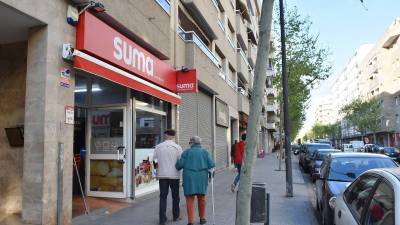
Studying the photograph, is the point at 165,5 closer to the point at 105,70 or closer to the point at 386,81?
the point at 105,70

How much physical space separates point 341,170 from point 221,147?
1484cm

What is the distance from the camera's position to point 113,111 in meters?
11.4

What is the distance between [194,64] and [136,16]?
219 inches

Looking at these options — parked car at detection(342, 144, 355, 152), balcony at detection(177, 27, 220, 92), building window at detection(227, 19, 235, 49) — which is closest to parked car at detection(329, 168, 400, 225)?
balcony at detection(177, 27, 220, 92)

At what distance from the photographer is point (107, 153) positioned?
1119cm

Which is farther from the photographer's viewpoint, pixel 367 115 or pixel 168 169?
pixel 367 115

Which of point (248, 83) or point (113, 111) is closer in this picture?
point (113, 111)

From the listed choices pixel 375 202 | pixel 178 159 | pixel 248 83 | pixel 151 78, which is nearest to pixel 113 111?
pixel 151 78

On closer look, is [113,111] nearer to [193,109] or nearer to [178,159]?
[178,159]

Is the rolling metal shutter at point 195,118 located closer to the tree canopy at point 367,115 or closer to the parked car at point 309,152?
the parked car at point 309,152

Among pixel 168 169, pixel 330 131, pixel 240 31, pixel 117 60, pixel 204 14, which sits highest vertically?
pixel 240 31

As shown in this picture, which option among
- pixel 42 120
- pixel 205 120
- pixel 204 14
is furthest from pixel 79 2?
pixel 205 120

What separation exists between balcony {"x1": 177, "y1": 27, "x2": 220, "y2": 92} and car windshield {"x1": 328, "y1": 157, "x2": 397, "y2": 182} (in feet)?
25.7

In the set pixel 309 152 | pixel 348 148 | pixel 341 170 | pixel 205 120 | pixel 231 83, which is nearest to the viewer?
pixel 341 170
